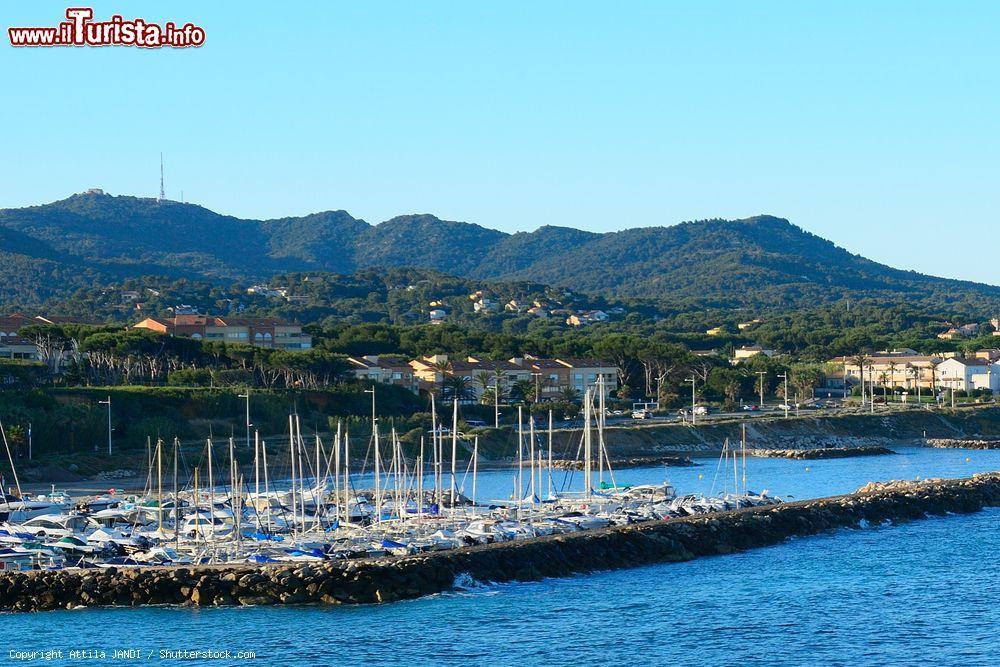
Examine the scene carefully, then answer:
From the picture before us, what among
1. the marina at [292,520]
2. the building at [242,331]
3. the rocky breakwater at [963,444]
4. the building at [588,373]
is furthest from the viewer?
the building at [242,331]

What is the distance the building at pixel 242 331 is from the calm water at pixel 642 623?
74.8 meters

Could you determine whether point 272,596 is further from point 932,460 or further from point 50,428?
point 932,460

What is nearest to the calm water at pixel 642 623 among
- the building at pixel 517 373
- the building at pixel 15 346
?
the building at pixel 517 373

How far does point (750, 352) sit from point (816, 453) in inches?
2477

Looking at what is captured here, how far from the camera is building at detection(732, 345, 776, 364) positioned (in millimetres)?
148000

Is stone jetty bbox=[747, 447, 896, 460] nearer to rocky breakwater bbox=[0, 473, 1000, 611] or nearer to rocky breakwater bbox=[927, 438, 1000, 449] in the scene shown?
rocky breakwater bbox=[927, 438, 1000, 449]

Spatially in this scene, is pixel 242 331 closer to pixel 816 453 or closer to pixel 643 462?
pixel 643 462

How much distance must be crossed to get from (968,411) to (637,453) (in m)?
33.5

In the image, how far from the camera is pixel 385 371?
103688 mm

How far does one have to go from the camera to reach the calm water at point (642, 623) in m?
32.3

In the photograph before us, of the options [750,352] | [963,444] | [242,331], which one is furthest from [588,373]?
[750,352]

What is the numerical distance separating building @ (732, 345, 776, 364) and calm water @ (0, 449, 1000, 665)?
338ft

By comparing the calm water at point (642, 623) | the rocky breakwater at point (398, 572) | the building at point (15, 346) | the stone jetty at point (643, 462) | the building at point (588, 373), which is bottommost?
the calm water at point (642, 623)

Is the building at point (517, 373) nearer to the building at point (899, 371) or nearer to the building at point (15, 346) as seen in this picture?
the building at point (15, 346)
